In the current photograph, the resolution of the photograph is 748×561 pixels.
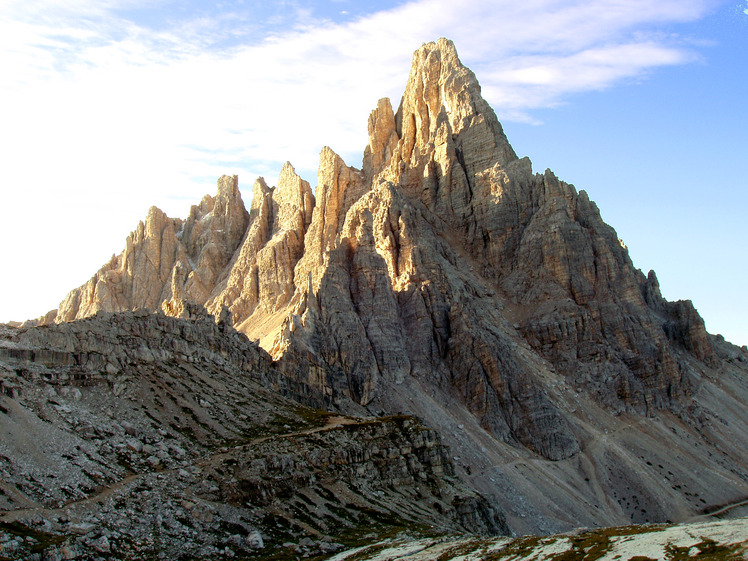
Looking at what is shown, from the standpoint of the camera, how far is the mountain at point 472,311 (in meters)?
125

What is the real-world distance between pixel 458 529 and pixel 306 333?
163 feet

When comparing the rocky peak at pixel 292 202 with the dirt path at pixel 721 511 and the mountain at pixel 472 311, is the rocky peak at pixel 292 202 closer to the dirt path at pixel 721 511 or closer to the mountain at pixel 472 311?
the mountain at pixel 472 311

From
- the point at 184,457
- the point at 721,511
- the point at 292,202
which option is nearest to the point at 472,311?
the point at 721,511

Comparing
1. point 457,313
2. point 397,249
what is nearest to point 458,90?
point 397,249

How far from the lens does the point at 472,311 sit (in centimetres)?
15038

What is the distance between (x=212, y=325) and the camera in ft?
330

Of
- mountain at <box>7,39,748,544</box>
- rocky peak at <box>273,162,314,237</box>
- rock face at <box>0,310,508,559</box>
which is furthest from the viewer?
rocky peak at <box>273,162,314,237</box>

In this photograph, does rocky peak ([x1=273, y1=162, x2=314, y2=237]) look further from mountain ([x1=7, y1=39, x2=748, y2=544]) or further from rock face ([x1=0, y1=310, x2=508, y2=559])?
rock face ([x1=0, y1=310, x2=508, y2=559])

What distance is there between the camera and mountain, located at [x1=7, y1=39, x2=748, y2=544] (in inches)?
4911

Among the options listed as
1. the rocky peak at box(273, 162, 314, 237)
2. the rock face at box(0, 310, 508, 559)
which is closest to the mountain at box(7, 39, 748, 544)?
the rocky peak at box(273, 162, 314, 237)

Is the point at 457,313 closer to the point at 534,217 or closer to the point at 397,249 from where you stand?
the point at 397,249

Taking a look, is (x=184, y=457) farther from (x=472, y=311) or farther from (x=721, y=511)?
(x=721, y=511)

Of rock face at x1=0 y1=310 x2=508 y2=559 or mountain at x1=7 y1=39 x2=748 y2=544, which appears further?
mountain at x1=7 y1=39 x2=748 y2=544

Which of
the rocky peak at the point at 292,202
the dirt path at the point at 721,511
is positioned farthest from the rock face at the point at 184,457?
the rocky peak at the point at 292,202
